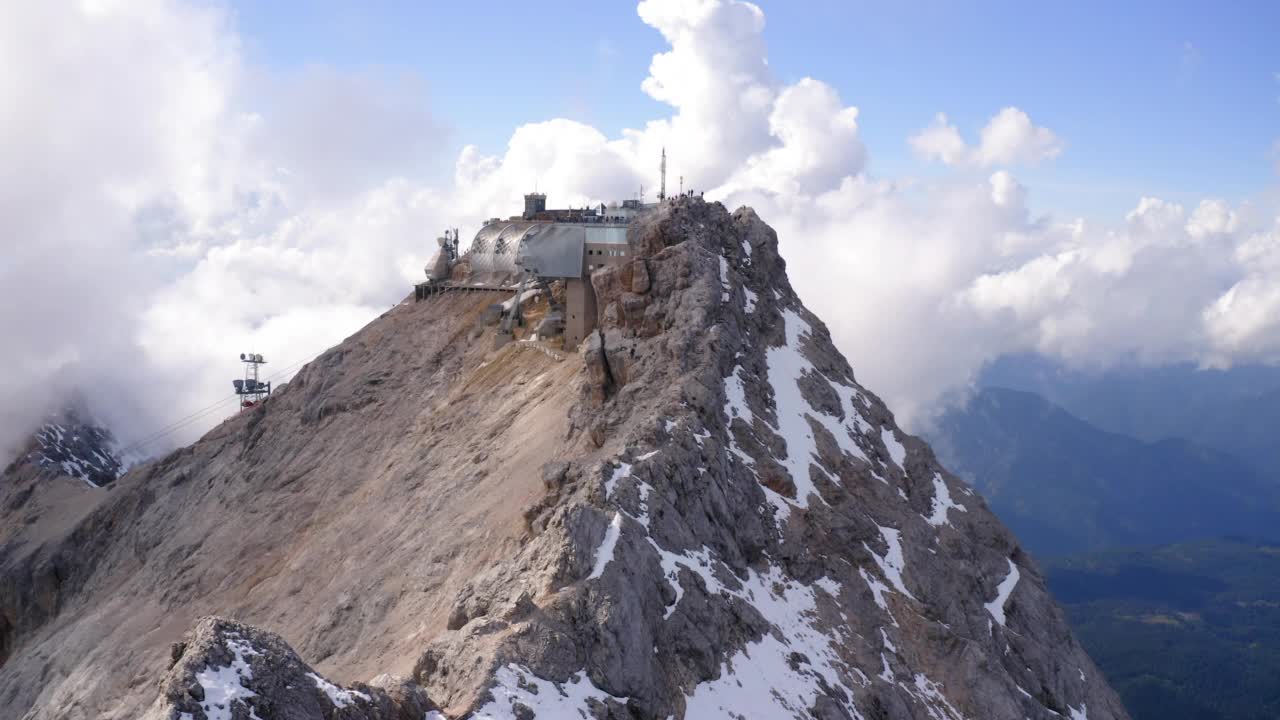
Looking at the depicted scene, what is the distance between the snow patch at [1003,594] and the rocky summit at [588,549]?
0.31m

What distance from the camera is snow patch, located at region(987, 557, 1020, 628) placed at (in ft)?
245

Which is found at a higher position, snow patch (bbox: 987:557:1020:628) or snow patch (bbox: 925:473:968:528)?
snow patch (bbox: 925:473:968:528)

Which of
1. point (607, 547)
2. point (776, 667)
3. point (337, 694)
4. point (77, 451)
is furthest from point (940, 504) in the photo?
point (77, 451)

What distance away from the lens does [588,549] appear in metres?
51.4

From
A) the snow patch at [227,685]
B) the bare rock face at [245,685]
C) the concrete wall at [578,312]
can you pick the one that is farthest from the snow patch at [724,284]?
the snow patch at [227,685]

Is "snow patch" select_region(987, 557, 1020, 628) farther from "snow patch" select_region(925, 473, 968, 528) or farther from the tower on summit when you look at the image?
the tower on summit

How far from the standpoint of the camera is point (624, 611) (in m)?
49.8

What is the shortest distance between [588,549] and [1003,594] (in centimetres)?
3829

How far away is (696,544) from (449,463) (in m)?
29.3

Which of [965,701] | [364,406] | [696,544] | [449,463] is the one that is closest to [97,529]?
[364,406]

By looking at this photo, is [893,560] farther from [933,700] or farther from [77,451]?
[77,451]

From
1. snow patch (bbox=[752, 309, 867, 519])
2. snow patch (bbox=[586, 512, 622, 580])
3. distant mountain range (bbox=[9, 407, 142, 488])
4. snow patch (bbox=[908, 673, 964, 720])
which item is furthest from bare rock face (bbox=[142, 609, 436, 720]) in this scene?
distant mountain range (bbox=[9, 407, 142, 488])

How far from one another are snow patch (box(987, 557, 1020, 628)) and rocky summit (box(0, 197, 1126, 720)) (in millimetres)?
306

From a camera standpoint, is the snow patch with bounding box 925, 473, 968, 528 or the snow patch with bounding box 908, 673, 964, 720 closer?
the snow patch with bounding box 908, 673, 964, 720
